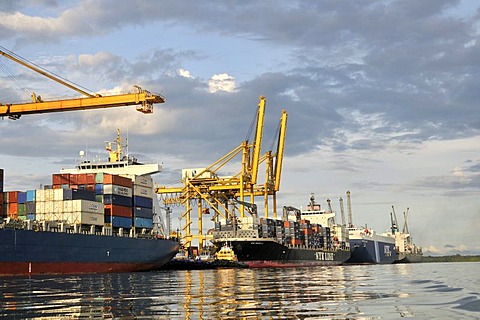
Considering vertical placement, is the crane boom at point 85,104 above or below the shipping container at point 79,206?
above

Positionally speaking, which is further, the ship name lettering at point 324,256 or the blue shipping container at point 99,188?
the ship name lettering at point 324,256

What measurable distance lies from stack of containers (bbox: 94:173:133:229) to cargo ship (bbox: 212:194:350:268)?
83.4 feet

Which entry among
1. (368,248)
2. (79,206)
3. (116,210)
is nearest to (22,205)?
(79,206)

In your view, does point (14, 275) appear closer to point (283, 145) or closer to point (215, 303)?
point (215, 303)

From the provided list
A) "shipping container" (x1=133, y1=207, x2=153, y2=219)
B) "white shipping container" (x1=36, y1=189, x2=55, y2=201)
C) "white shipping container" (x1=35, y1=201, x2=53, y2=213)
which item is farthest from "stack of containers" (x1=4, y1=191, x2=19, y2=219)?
"shipping container" (x1=133, y1=207, x2=153, y2=219)

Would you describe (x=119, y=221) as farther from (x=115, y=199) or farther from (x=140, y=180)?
(x=140, y=180)

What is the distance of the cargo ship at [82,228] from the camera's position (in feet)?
158

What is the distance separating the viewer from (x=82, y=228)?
188 ft

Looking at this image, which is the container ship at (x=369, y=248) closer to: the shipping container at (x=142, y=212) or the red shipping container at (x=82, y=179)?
the shipping container at (x=142, y=212)

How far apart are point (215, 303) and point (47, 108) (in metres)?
39.5

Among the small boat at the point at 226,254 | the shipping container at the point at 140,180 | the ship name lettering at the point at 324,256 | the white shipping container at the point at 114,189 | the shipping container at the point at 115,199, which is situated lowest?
the ship name lettering at the point at 324,256

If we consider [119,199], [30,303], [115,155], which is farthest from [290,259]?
[30,303]

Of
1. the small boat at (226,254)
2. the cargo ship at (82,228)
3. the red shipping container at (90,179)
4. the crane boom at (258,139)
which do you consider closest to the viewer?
the cargo ship at (82,228)

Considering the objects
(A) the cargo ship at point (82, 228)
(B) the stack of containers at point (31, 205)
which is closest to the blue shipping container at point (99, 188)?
(A) the cargo ship at point (82, 228)
